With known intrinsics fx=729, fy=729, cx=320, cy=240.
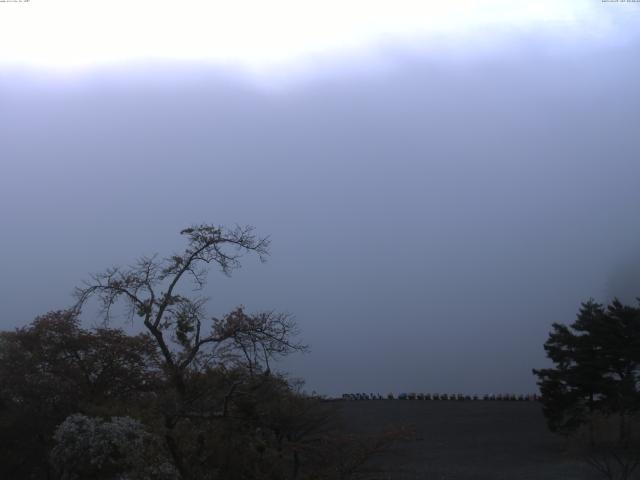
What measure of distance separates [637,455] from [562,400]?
16544mm

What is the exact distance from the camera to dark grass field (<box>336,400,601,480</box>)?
29078 mm

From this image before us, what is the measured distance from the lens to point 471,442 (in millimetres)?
38938

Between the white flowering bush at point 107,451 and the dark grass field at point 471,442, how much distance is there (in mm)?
6217

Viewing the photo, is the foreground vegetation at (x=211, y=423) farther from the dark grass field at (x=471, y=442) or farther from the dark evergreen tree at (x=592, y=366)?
the dark evergreen tree at (x=592, y=366)

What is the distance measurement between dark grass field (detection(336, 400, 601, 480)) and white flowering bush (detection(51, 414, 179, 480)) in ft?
20.4

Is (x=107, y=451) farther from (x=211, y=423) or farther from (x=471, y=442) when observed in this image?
(x=471, y=442)

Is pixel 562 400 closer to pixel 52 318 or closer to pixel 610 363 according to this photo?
pixel 610 363

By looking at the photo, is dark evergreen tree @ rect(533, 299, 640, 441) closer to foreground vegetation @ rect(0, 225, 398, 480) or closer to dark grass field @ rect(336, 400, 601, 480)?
dark grass field @ rect(336, 400, 601, 480)

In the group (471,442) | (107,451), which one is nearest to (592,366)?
(471,442)

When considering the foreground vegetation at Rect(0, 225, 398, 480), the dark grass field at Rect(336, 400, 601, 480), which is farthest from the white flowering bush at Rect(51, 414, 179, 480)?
the dark grass field at Rect(336, 400, 601, 480)

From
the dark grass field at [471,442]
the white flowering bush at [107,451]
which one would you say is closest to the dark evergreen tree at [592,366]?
the dark grass field at [471,442]

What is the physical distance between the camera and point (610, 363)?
36844 millimetres

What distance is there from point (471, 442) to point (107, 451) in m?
27.3

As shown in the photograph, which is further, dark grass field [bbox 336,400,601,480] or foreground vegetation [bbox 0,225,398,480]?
dark grass field [bbox 336,400,601,480]
